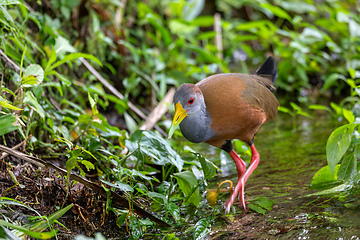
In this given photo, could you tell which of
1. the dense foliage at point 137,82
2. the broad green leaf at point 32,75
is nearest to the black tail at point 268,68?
the dense foliage at point 137,82

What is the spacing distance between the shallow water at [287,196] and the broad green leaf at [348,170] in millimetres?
234

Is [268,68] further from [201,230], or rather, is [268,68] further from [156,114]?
[201,230]

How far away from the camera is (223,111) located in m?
2.87

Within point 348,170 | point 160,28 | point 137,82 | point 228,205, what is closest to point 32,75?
point 228,205

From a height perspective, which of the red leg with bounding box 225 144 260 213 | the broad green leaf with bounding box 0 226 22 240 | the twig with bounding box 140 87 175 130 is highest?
the broad green leaf with bounding box 0 226 22 240

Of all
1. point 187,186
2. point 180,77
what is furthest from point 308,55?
point 187,186

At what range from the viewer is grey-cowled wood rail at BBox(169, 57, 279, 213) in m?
2.79

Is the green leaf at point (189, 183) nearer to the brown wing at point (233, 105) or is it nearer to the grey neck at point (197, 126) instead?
the grey neck at point (197, 126)

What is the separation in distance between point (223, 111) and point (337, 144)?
2.89ft

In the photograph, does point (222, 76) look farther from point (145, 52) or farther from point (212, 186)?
point (145, 52)

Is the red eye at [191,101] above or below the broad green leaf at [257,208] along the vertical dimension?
above

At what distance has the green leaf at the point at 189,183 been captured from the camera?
253 cm

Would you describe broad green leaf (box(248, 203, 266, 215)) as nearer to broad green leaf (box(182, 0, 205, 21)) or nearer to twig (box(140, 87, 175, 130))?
twig (box(140, 87, 175, 130))

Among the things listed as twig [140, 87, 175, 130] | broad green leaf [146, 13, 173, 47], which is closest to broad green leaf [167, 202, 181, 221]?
twig [140, 87, 175, 130]
